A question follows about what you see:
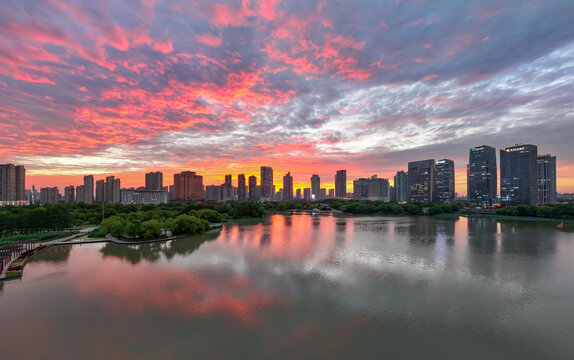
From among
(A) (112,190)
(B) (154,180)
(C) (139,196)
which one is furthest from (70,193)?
(C) (139,196)

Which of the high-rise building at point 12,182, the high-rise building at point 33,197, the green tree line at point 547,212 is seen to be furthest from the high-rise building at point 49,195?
the green tree line at point 547,212

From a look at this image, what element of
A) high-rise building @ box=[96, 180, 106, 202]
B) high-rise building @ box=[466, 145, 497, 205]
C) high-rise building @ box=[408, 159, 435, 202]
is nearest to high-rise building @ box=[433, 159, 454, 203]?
high-rise building @ box=[408, 159, 435, 202]

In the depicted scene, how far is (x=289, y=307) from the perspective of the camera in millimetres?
15641

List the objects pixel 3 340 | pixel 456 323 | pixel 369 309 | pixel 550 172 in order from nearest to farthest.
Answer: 1. pixel 3 340
2. pixel 456 323
3. pixel 369 309
4. pixel 550 172

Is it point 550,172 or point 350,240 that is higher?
point 550,172

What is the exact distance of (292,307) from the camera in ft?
51.3

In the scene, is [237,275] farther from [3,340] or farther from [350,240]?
[350,240]

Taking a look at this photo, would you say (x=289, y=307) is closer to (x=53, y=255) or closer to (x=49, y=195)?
(x=53, y=255)

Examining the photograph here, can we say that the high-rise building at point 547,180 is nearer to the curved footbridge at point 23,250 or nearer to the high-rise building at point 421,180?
the high-rise building at point 421,180

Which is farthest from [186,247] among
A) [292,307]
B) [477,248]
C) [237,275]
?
[477,248]

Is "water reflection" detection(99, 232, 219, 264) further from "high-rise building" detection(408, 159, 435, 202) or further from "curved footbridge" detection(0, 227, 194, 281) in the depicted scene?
"high-rise building" detection(408, 159, 435, 202)

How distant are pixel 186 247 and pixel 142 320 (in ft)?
68.6

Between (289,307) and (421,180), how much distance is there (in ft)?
599

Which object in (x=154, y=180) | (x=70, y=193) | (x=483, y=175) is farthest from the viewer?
(x=154, y=180)
